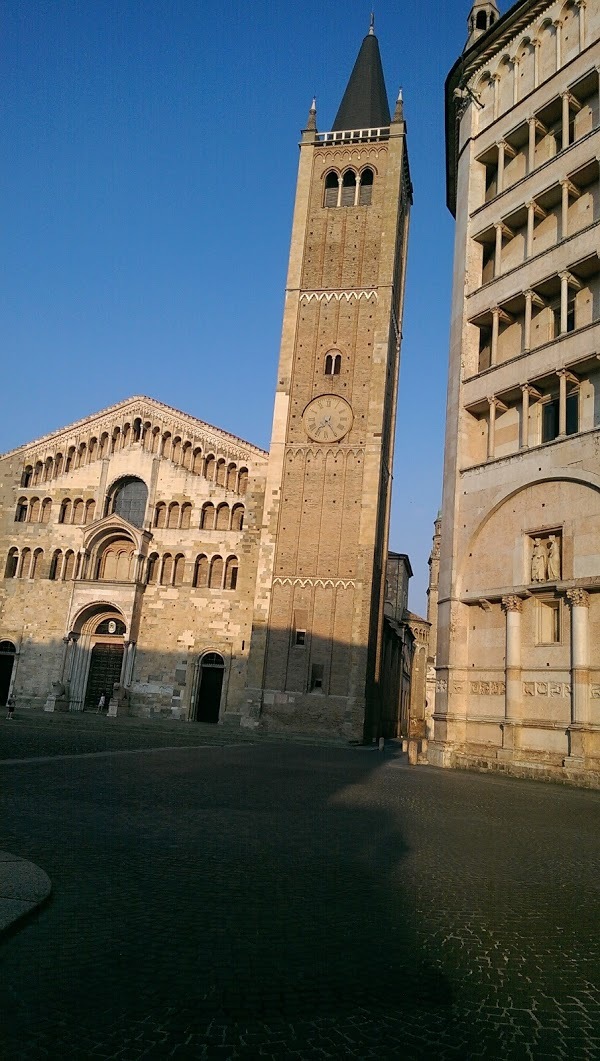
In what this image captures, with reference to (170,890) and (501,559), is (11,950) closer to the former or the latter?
(170,890)

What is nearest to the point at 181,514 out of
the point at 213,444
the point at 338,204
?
the point at 213,444

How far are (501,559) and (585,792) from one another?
6.31 m

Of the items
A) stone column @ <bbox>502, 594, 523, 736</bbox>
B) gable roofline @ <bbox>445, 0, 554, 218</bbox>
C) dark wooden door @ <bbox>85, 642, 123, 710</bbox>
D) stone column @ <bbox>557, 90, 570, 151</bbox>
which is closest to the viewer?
stone column @ <bbox>502, 594, 523, 736</bbox>

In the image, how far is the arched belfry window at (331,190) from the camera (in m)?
40.1

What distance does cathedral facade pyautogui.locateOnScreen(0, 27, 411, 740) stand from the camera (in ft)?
111

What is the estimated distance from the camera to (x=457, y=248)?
943 inches

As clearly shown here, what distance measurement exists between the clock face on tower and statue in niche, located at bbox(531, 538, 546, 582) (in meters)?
18.7

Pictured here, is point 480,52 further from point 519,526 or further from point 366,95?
point 366,95

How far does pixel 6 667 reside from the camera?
123ft

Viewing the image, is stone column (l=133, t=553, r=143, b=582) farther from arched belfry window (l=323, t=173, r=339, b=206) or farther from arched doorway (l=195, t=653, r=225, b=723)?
arched belfry window (l=323, t=173, r=339, b=206)

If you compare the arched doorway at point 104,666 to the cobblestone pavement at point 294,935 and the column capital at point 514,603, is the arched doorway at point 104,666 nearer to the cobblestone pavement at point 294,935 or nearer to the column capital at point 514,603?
the column capital at point 514,603

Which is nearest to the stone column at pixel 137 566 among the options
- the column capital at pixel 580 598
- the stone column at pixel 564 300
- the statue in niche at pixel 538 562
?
the statue in niche at pixel 538 562

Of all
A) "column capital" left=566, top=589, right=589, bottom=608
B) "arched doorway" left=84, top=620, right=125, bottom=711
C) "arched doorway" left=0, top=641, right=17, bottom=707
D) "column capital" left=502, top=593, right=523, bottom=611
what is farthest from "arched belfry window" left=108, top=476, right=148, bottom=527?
"column capital" left=566, top=589, right=589, bottom=608

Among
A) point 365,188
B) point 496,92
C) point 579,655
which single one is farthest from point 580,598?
point 365,188
